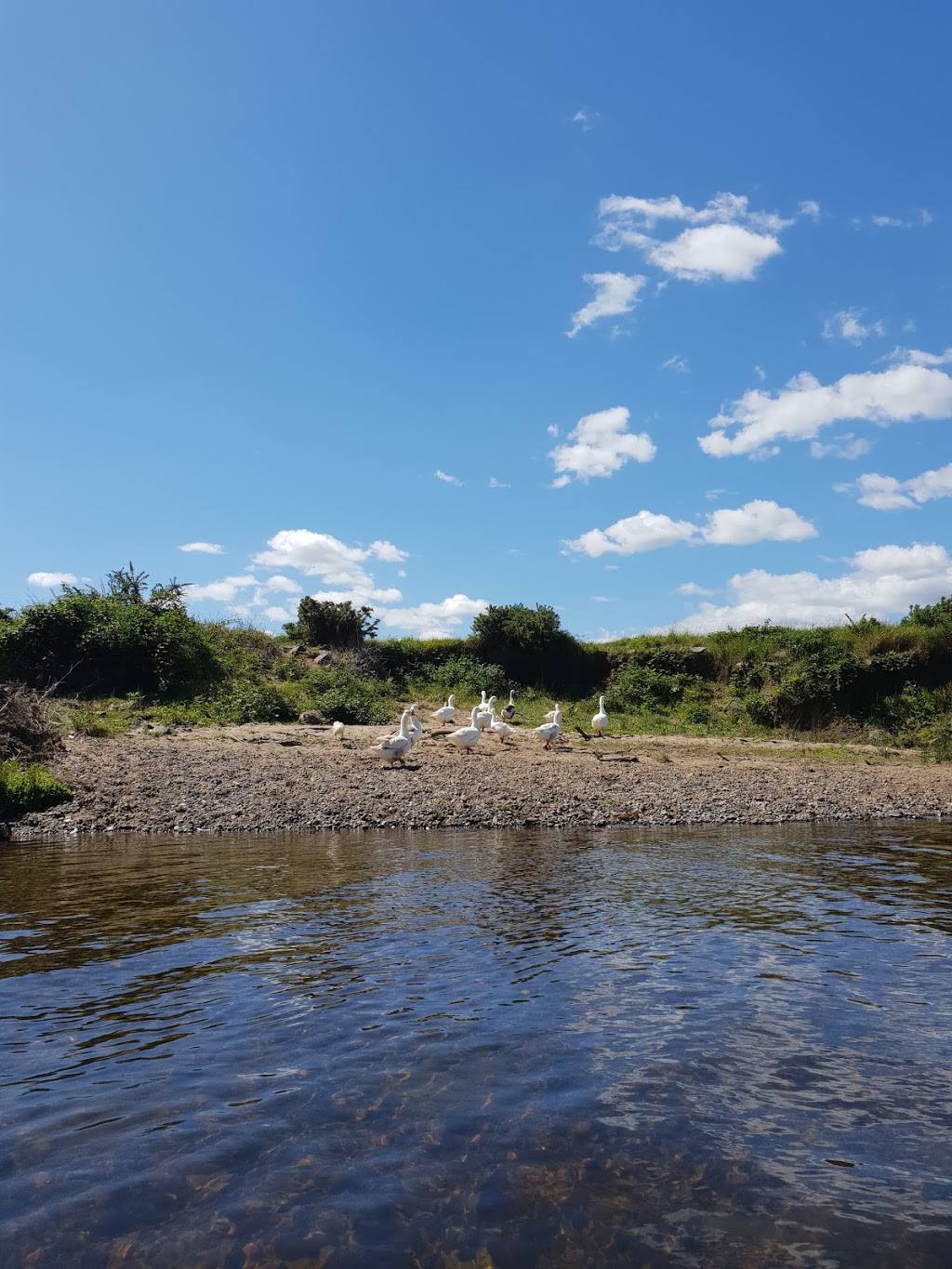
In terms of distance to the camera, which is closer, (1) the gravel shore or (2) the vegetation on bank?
(1) the gravel shore

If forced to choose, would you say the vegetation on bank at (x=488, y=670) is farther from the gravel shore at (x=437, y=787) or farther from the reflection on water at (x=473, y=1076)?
the reflection on water at (x=473, y=1076)

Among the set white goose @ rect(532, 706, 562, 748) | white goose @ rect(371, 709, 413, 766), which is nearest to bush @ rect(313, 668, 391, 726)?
white goose @ rect(532, 706, 562, 748)

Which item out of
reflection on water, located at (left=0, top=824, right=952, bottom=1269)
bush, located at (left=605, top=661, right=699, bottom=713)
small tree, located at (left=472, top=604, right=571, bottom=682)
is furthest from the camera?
small tree, located at (left=472, top=604, right=571, bottom=682)

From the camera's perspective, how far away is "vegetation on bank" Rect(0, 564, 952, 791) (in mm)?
28969

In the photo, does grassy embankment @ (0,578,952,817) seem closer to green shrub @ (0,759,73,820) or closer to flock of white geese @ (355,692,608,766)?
flock of white geese @ (355,692,608,766)

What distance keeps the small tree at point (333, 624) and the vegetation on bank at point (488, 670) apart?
6 centimetres

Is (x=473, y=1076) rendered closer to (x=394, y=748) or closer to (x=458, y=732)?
(x=394, y=748)

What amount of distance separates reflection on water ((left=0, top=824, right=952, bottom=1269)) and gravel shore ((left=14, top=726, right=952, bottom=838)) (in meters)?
5.62

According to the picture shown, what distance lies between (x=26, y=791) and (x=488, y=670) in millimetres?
20602

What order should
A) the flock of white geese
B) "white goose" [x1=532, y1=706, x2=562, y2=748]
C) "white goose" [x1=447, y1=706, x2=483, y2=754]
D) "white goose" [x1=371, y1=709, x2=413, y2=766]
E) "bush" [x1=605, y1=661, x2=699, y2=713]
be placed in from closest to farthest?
"white goose" [x1=371, y1=709, x2=413, y2=766]
the flock of white geese
"white goose" [x1=447, y1=706, x2=483, y2=754]
"white goose" [x1=532, y1=706, x2=562, y2=748]
"bush" [x1=605, y1=661, x2=699, y2=713]

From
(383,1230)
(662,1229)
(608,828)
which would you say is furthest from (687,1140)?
(608,828)

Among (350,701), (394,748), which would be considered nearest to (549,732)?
(394,748)

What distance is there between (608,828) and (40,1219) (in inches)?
522

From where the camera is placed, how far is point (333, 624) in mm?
38250
